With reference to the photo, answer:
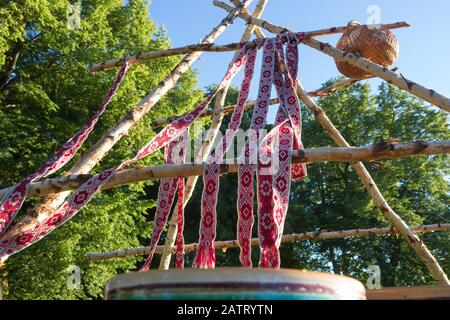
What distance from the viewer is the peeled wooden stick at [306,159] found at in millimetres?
2883

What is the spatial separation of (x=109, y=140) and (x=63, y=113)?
11742 millimetres

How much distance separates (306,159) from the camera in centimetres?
300

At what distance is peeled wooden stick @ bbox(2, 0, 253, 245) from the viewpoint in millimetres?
3455

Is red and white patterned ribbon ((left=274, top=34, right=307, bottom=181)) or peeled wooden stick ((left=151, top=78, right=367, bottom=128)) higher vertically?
peeled wooden stick ((left=151, top=78, right=367, bottom=128))

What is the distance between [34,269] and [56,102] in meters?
4.53

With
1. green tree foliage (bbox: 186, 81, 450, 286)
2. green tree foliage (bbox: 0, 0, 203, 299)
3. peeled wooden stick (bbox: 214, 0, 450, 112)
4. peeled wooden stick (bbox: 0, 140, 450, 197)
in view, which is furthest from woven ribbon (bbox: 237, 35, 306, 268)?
green tree foliage (bbox: 186, 81, 450, 286)

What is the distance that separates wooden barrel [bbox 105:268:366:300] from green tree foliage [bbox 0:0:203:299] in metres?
12.4

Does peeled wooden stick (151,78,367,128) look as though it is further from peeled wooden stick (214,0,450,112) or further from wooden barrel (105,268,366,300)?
wooden barrel (105,268,366,300)

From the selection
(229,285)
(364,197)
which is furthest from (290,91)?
(364,197)

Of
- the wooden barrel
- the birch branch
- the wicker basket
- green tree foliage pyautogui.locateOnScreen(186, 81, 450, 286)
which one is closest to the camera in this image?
the wooden barrel

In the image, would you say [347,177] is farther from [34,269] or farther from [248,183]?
[248,183]

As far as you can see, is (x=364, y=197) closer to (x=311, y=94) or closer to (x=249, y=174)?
(x=311, y=94)

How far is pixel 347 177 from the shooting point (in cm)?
2308

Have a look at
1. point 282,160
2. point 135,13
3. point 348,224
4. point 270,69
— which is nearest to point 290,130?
point 282,160
